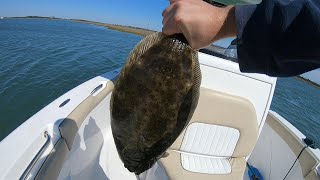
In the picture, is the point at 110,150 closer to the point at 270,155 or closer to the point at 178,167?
the point at 178,167

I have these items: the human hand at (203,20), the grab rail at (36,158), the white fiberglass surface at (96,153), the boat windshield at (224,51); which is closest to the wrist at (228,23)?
the human hand at (203,20)

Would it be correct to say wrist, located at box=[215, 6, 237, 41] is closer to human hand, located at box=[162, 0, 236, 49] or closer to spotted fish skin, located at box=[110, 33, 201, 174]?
human hand, located at box=[162, 0, 236, 49]

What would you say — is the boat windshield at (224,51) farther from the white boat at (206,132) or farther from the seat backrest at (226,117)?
the seat backrest at (226,117)

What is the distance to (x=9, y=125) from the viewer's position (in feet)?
21.6

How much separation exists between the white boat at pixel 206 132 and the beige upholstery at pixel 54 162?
0.06 m

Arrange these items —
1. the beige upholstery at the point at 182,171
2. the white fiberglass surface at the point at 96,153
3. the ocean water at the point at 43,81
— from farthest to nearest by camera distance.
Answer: the ocean water at the point at 43,81
the white fiberglass surface at the point at 96,153
the beige upholstery at the point at 182,171

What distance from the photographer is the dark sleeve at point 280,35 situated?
34.6 inches

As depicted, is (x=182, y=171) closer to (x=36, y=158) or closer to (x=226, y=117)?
(x=226, y=117)

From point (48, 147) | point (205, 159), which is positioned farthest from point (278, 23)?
point (205, 159)

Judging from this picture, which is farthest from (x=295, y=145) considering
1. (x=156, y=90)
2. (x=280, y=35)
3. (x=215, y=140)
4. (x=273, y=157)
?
(x=280, y=35)

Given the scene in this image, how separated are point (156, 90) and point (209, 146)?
2109 millimetres

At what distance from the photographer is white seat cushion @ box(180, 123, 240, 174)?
3.19 m

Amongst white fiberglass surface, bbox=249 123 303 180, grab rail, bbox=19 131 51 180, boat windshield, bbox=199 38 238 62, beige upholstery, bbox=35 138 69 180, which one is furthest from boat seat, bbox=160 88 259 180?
grab rail, bbox=19 131 51 180

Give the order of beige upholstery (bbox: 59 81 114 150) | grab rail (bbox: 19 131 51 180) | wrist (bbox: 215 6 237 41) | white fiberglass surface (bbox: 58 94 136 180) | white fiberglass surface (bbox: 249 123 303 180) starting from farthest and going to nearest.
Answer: white fiberglass surface (bbox: 249 123 303 180) → white fiberglass surface (bbox: 58 94 136 180) → beige upholstery (bbox: 59 81 114 150) → grab rail (bbox: 19 131 51 180) → wrist (bbox: 215 6 237 41)
